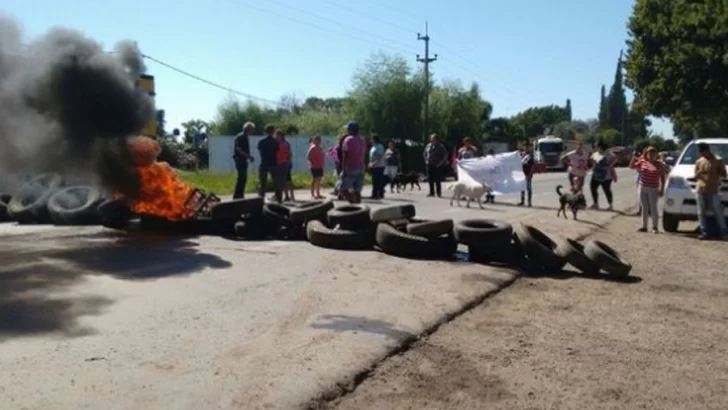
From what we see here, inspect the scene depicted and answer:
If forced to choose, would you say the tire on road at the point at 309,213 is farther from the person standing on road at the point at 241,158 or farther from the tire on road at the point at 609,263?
the person standing on road at the point at 241,158

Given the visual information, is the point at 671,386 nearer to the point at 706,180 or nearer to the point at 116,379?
the point at 116,379

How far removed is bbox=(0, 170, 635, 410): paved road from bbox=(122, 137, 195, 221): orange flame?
60 centimetres

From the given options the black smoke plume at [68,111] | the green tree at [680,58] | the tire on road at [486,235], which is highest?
the green tree at [680,58]

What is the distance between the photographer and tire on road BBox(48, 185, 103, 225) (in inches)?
503

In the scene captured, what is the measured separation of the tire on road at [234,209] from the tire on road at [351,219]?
3.98 ft

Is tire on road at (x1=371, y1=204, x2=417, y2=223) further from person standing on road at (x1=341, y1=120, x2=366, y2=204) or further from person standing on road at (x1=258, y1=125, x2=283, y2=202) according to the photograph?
person standing on road at (x1=258, y1=125, x2=283, y2=202)

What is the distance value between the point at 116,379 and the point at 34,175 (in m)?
9.05

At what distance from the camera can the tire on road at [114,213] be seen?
11.8 m

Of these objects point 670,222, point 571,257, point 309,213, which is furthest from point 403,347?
point 670,222

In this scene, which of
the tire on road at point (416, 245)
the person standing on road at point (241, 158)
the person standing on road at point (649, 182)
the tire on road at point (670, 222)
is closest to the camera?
the tire on road at point (416, 245)

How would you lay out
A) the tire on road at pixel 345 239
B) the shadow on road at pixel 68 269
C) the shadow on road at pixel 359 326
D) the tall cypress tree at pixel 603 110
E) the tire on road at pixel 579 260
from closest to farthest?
the shadow on road at pixel 359 326 → the shadow on road at pixel 68 269 → the tire on road at pixel 579 260 → the tire on road at pixel 345 239 → the tall cypress tree at pixel 603 110

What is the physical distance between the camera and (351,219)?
10.8 metres

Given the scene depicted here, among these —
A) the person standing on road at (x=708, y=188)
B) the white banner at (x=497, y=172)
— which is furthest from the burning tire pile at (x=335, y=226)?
the white banner at (x=497, y=172)

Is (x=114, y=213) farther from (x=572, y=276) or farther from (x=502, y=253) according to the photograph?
(x=572, y=276)
